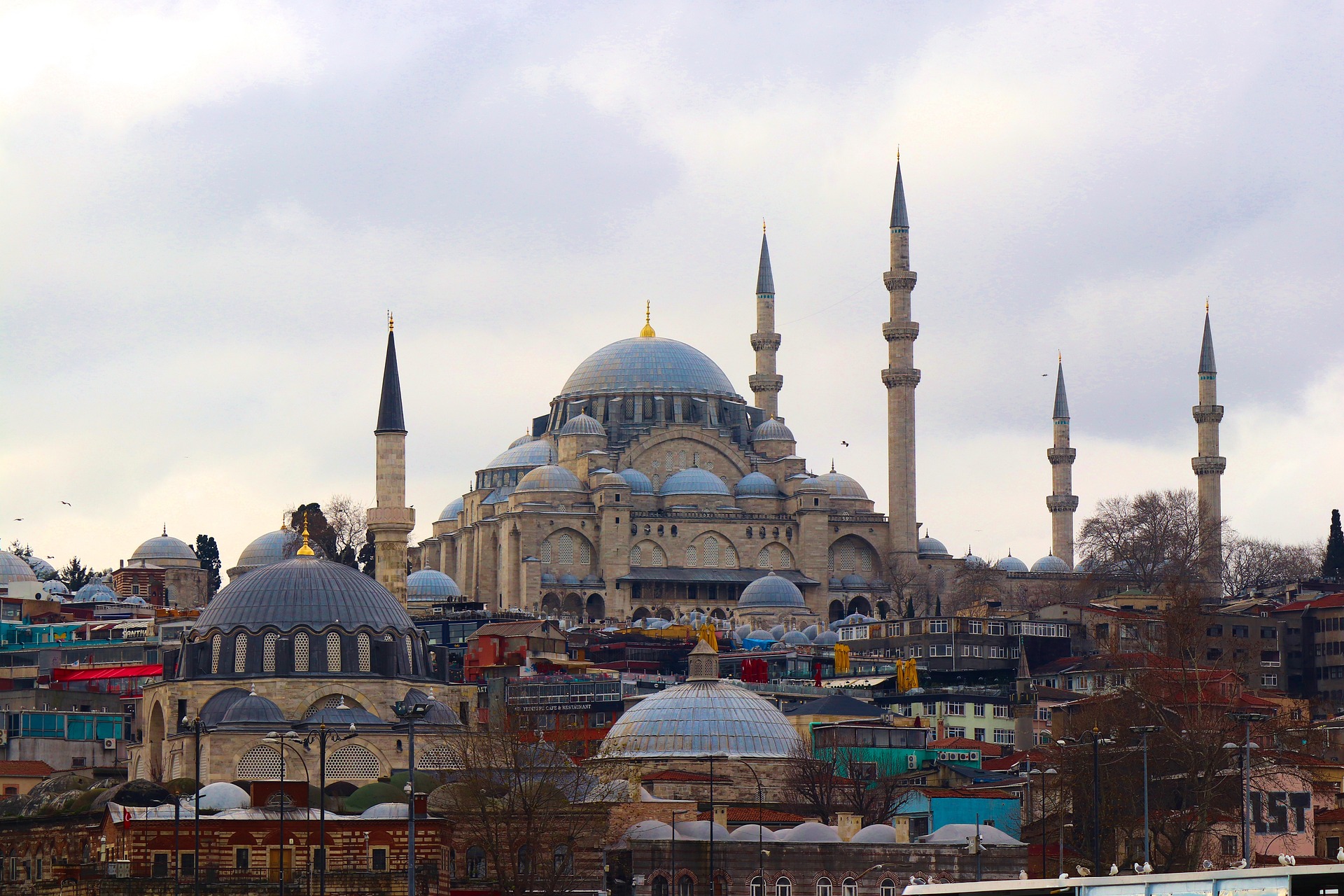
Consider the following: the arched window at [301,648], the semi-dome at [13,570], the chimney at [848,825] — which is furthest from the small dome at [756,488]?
the chimney at [848,825]

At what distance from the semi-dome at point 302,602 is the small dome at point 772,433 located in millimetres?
41910

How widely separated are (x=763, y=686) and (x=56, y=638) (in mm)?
24915

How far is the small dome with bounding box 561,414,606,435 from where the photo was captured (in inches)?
3844

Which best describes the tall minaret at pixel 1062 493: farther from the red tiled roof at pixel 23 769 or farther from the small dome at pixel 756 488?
the red tiled roof at pixel 23 769

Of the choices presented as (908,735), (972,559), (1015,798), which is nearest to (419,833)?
(1015,798)

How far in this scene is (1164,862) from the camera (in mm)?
44594

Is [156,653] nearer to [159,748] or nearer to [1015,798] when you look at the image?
[159,748]

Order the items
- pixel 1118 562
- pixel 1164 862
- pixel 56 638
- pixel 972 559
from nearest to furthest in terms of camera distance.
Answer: pixel 1164 862 → pixel 56 638 → pixel 1118 562 → pixel 972 559

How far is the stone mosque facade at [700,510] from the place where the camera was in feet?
297

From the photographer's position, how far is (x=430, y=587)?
8675cm

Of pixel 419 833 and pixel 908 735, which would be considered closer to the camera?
pixel 419 833

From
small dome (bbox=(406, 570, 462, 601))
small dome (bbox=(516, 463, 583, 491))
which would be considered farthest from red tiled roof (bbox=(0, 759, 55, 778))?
small dome (bbox=(516, 463, 583, 491))

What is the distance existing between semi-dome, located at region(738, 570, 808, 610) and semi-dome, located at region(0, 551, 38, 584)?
957 inches

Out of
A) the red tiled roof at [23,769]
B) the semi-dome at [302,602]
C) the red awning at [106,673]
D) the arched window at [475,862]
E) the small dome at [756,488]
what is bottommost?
the arched window at [475,862]
